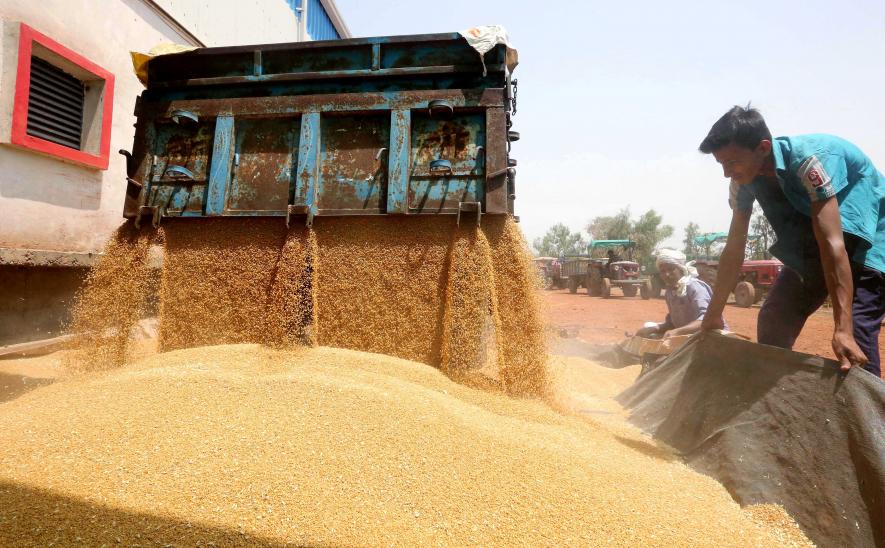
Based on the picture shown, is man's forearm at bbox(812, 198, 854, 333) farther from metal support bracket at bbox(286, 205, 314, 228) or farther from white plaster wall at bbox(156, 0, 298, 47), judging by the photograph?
white plaster wall at bbox(156, 0, 298, 47)

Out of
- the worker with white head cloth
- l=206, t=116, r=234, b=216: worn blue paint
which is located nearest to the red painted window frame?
l=206, t=116, r=234, b=216: worn blue paint

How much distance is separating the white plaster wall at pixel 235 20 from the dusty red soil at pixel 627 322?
22.4 ft

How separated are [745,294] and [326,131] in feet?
51.2

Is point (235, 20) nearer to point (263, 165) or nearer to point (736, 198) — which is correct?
point (263, 165)

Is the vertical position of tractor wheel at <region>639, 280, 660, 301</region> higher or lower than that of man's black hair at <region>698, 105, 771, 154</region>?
lower

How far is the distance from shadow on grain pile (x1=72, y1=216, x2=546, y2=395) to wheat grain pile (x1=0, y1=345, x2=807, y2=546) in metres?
0.57

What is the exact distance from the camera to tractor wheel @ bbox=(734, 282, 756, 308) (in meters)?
13.8

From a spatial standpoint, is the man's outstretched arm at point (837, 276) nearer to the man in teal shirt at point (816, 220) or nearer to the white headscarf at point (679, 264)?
the man in teal shirt at point (816, 220)

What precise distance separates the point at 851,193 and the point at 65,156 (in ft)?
21.4

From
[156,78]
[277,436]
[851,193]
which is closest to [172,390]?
[277,436]

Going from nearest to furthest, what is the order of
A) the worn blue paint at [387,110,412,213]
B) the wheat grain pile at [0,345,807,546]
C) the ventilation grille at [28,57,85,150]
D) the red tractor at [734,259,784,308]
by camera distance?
the wheat grain pile at [0,345,807,546], the worn blue paint at [387,110,412,213], the ventilation grille at [28,57,85,150], the red tractor at [734,259,784,308]

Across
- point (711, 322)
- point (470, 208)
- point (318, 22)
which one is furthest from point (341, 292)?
point (318, 22)

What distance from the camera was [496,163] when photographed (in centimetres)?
277

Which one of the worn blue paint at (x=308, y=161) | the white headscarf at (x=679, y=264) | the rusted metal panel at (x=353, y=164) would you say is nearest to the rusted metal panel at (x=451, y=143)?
the rusted metal panel at (x=353, y=164)
